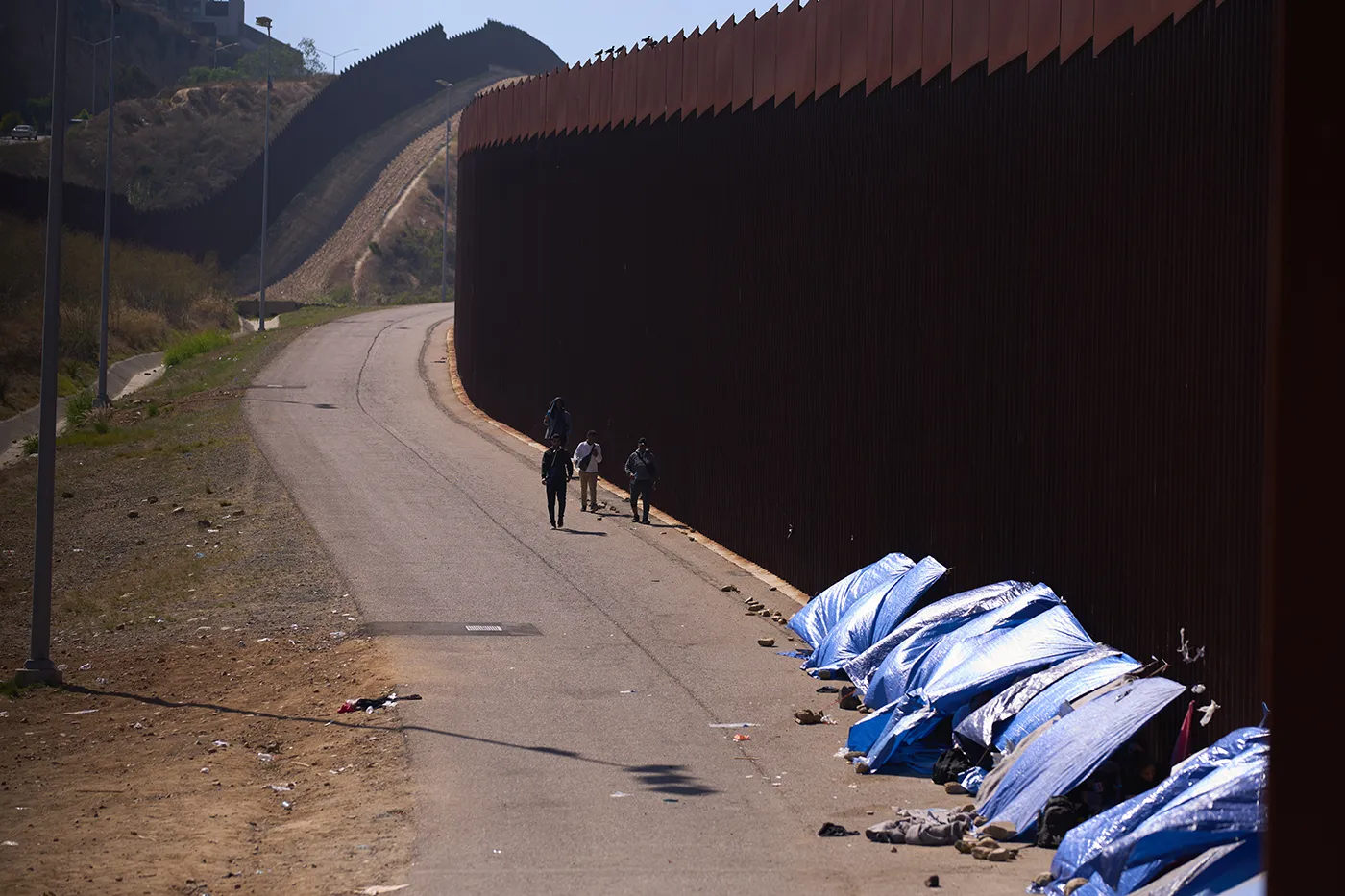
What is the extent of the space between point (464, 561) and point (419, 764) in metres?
8.87

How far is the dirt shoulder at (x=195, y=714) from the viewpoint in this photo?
852cm

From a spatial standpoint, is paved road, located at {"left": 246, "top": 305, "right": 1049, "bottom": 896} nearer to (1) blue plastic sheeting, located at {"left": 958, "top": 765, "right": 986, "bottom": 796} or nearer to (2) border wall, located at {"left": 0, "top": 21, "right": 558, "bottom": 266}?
Result: (1) blue plastic sheeting, located at {"left": 958, "top": 765, "right": 986, "bottom": 796}

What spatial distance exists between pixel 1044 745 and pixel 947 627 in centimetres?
321

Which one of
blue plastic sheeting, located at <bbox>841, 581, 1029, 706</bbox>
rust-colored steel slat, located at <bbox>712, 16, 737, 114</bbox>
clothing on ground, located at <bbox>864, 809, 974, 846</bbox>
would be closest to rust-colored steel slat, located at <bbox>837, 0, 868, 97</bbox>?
rust-colored steel slat, located at <bbox>712, 16, 737, 114</bbox>

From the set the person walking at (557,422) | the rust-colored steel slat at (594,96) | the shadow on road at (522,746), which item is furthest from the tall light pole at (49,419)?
the rust-colored steel slat at (594,96)

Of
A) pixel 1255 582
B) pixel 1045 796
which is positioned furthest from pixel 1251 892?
pixel 1255 582

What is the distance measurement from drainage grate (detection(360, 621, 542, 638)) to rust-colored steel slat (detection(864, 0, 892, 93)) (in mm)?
7134

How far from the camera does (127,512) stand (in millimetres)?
23969

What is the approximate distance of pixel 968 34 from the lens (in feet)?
45.3

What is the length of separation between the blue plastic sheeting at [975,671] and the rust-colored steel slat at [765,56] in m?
10.2

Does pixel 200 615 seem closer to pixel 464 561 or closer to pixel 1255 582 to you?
pixel 464 561

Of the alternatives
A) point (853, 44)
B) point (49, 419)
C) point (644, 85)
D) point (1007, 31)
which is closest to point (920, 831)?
point (1007, 31)

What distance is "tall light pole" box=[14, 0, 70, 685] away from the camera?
14.0 m

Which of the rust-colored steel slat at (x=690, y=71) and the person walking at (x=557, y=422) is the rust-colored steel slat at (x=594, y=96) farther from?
the person walking at (x=557, y=422)
